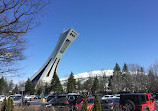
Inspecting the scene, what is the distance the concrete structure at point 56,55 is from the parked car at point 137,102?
6800 cm

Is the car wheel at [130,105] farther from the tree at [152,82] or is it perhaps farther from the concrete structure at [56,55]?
the concrete structure at [56,55]

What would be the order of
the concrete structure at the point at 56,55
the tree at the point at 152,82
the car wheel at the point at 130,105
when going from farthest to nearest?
the concrete structure at the point at 56,55 → the tree at the point at 152,82 → the car wheel at the point at 130,105

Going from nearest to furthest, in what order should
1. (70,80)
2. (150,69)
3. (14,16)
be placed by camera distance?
(14,16), (150,69), (70,80)

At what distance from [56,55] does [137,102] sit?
72.6 metres

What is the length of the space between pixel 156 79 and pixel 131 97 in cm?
3136

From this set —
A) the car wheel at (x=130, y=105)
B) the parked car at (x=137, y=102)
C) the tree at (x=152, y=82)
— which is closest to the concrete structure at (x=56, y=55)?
the tree at (x=152, y=82)

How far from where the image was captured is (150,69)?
137 ft

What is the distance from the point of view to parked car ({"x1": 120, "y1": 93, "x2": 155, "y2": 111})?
9.52m

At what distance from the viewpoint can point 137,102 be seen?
9789 mm

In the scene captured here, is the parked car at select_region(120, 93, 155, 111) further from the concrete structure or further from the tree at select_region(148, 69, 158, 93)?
the concrete structure

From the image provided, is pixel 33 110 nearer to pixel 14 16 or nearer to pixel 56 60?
pixel 14 16

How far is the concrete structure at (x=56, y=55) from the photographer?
256 ft

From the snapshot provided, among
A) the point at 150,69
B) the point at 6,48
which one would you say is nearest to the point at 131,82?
the point at 150,69

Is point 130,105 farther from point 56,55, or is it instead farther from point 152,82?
point 56,55
